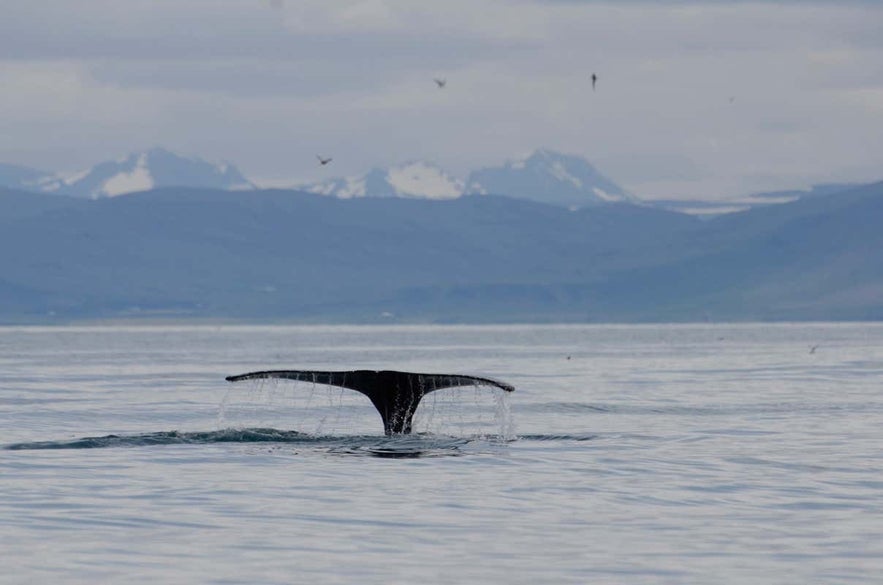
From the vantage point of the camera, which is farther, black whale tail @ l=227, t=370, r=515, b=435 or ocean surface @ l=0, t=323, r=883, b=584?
black whale tail @ l=227, t=370, r=515, b=435

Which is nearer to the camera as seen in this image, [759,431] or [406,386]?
[406,386]

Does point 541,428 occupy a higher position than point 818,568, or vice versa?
point 541,428

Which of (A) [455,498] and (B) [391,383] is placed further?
(B) [391,383]

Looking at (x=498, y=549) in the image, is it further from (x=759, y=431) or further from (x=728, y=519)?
(x=759, y=431)

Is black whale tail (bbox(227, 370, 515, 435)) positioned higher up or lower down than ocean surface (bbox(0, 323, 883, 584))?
higher up

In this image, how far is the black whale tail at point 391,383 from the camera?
26.9 m

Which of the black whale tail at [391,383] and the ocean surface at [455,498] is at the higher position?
the black whale tail at [391,383]

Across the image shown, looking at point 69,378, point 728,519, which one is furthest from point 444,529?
point 69,378

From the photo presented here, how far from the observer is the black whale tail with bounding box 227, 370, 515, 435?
26.9m

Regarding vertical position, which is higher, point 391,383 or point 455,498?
point 391,383

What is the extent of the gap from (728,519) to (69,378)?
180 feet

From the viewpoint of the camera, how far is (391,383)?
29422 mm

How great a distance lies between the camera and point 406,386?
2956 cm

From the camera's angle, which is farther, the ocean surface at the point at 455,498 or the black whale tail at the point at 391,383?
the black whale tail at the point at 391,383
